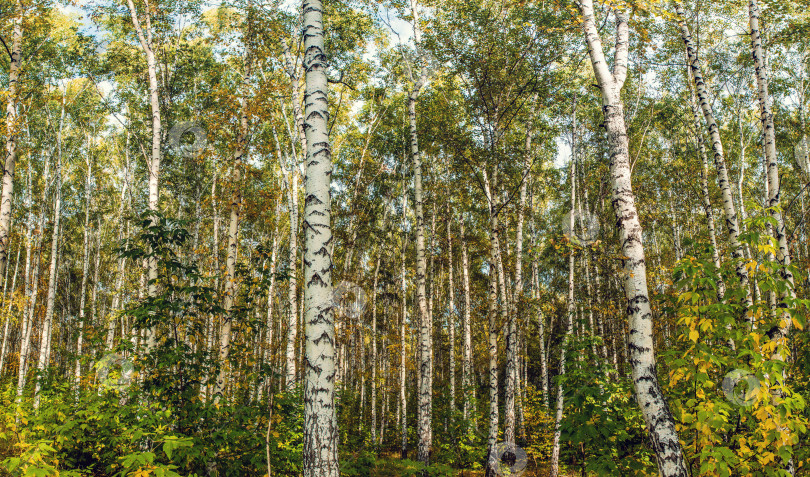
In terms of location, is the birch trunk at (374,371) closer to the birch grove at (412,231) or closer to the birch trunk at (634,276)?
the birch grove at (412,231)

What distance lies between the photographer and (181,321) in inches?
199

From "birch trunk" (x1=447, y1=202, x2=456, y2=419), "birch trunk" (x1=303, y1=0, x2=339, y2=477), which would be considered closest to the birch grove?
"birch trunk" (x1=303, y1=0, x2=339, y2=477)

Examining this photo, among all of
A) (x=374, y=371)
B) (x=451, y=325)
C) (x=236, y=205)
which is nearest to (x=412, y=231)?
(x=451, y=325)

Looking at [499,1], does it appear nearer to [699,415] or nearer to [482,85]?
[482,85]

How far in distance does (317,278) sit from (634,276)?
9.33 feet

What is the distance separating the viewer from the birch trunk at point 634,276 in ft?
10.7

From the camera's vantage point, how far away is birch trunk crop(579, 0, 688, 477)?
3.25m

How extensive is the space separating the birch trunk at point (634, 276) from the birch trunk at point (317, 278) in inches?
100

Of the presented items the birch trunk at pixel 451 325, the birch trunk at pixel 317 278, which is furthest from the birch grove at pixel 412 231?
the birch trunk at pixel 451 325

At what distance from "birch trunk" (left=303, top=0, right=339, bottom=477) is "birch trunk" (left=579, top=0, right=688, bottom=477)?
100 inches

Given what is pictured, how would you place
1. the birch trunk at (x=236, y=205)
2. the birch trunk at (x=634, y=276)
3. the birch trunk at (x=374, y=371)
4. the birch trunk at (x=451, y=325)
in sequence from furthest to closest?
the birch trunk at (x=374, y=371)
the birch trunk at (x=451, y=325)
the birch trunk at (x=236, y=205)
the birch trunk at (x=634, y=276)

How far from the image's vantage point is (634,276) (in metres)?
3.76

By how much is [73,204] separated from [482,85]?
74.5ft

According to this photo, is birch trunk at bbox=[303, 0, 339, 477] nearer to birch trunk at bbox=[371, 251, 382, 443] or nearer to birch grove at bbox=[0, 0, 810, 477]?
birch grove at bbox=[0, 0, 810, 477]
